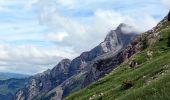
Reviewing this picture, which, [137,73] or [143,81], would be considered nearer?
[143,81]

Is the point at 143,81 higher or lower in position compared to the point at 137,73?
lower

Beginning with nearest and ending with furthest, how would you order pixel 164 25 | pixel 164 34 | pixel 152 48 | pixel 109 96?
pixel 109 96 → pixel 152 48 → pixel 164 34 → pixel 164 25

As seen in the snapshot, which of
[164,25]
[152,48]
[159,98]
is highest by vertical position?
[164,25]

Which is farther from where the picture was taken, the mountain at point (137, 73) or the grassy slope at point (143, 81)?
the mountain at point (137, 73)

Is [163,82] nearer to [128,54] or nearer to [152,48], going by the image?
[152,48]

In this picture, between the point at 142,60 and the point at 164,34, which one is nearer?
the point at 142,60

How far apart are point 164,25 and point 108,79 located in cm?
4600

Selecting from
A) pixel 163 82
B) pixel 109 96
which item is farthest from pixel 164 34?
pixel 163 82

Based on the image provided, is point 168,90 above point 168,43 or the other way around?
the other way around

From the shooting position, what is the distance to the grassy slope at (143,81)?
2236cm

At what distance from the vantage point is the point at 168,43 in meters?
103

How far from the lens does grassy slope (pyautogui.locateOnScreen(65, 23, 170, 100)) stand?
22359 mm

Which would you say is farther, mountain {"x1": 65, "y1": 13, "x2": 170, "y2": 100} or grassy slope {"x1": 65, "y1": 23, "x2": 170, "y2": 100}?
mountain {"x1": 65, "y1": 13, "x2": 170, "y2": 100}

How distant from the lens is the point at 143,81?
5300 cm
